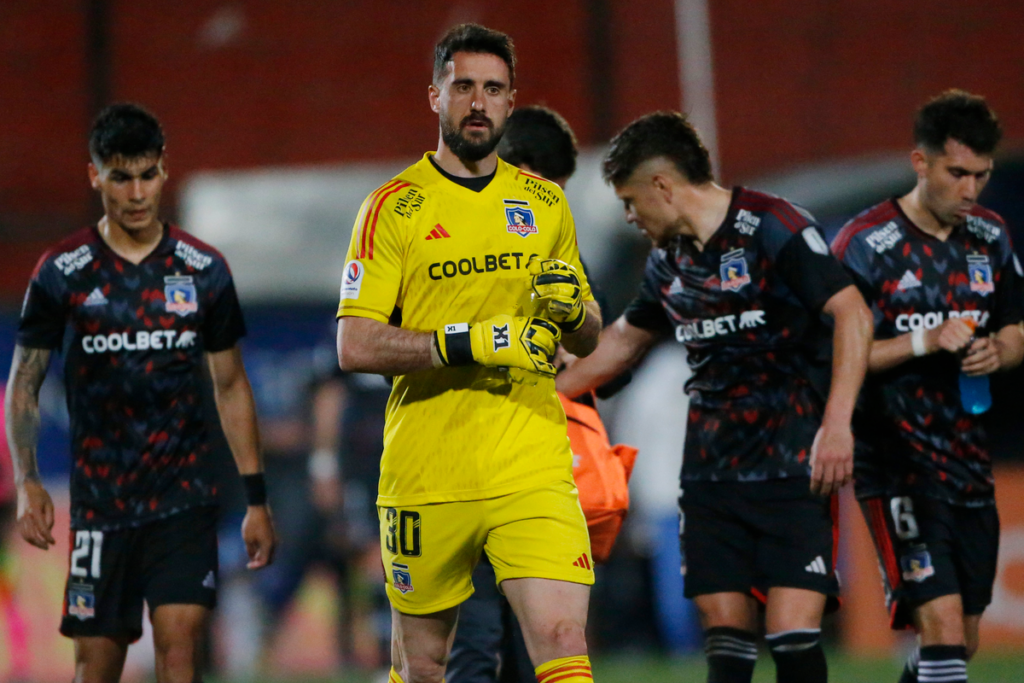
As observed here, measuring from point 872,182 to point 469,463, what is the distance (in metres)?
7.49

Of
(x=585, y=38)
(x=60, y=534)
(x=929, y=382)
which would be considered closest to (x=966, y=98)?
(x=929, y=382)

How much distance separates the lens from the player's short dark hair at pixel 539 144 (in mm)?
5203

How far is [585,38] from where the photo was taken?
52.6 feet

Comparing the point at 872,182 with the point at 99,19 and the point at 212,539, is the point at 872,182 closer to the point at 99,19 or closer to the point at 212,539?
the point at 212,539

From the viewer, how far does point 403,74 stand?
16.3m

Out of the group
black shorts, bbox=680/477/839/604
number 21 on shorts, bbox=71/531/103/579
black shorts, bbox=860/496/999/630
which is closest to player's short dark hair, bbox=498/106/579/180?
black shorts, bbox=680/477/839/604

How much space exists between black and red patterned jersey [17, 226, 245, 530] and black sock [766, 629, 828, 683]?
2.24 m

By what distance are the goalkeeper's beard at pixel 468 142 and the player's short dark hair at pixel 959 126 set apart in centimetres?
197

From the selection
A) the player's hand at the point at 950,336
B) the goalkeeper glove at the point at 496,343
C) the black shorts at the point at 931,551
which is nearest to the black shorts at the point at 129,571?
the goalkeeper glove at the point at 496,343

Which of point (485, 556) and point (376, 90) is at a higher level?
point (376, 90)

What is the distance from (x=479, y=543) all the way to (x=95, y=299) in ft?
6.38

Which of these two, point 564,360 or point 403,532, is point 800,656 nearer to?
point 564,360

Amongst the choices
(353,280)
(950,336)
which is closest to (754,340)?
(950,336)

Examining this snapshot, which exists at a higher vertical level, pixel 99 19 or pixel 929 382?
pixel 99 19
